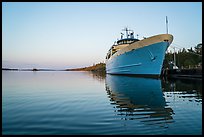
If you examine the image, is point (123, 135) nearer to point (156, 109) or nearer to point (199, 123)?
point (199, 123)

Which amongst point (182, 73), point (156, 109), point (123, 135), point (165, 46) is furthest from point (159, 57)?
point (123, 135)

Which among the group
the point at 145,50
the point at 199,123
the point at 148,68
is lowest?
the point at 199,123

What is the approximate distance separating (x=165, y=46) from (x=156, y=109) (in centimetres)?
2184

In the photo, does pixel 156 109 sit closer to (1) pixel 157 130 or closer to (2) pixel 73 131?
(1) pixel 157 130

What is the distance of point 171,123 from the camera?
6762 millimetres

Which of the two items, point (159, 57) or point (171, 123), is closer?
point (171, 123)

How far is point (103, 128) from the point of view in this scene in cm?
623

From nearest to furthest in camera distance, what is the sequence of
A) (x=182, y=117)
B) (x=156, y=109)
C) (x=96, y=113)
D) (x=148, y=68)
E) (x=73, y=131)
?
(x=73, y=131), (x=182, y=117), (x=96, y=113), (x=156, y=109), (x=148, y=68)

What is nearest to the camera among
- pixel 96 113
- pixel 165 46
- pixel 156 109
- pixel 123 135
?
pixel 123 135

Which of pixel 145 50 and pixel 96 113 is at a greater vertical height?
pixel 145 50

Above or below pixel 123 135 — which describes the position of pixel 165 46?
above

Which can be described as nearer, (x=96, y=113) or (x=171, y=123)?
(x=171, y=123)

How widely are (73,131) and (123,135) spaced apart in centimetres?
145

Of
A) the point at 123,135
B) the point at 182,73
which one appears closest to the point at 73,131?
the point at 123,135
